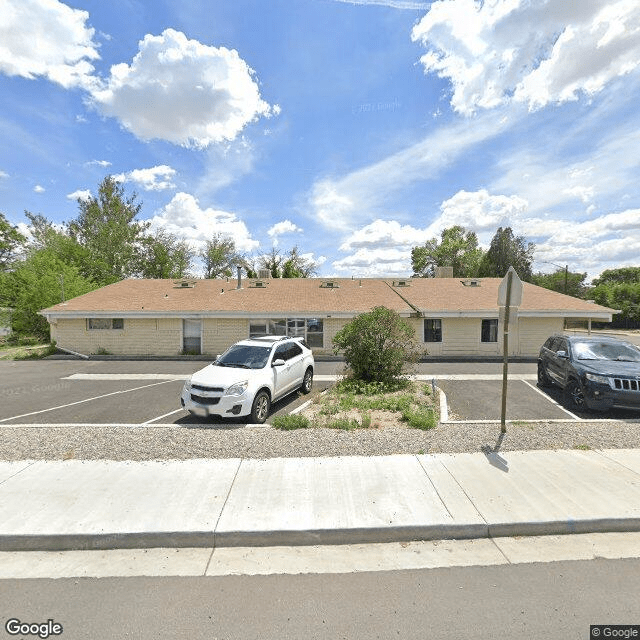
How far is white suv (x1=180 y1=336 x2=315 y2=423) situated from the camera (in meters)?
7.29

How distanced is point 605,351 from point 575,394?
150 centimetres

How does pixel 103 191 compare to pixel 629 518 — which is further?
pixel 103 191

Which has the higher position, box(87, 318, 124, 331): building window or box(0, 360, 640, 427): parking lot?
box(87, 318, 124, 331): building window

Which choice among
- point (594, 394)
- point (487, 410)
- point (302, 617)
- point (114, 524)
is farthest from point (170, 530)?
point (594, 394)

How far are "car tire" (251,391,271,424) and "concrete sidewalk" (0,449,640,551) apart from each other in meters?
2.05

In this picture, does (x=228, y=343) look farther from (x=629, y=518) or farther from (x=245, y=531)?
(x=629, y=518)

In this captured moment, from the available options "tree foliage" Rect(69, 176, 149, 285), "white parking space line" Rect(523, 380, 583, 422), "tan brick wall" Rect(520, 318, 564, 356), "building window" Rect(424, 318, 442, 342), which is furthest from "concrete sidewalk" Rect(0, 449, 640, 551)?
"tree foliage" Rect(69, 176, 149, 285)

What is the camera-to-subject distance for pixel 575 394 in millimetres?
8500

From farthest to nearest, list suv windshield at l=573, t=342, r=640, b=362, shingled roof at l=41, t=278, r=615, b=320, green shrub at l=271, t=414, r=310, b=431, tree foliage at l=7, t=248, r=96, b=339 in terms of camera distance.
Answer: tree foliage at l=7, t=248, r=96, b=339 → shingled roof at l=41, t=278, r=615, b=320 → suv windshield at l=573, t=342, r=640, b=362 → green shrub at l=271, t=414, r=310, b=431

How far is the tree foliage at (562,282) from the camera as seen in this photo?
55.0m

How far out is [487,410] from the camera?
859 cm

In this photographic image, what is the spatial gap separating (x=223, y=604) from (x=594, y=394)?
8161 mm

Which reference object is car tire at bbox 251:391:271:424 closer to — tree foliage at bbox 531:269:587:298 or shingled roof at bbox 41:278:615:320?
shingled roof at bbox 41:278:615:320

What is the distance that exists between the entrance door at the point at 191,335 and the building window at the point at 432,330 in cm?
1170
